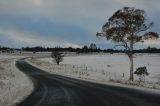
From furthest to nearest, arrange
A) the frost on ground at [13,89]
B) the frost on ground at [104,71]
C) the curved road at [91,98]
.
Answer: the frost on ground at [104,71], the frost on ground at [13,89], the curved road at [91,98]

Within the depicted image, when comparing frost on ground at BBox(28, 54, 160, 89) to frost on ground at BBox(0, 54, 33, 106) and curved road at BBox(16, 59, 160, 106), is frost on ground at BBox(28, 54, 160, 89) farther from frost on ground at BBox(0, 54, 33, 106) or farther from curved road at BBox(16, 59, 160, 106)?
frost on ground at BBox(0, 54, 33, 106)

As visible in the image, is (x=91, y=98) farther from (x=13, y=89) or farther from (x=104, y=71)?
(x=104, y=71)

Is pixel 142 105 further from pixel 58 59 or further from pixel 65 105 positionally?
pixel 58 59

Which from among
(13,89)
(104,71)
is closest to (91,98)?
(13,89)

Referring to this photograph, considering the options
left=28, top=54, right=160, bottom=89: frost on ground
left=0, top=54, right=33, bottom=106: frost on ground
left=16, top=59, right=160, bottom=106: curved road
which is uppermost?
left=16, top=59, right=160, bottom=106: curved road

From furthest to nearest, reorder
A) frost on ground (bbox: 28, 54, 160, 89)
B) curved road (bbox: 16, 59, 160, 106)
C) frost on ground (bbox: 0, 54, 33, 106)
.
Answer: frost on ground (bbox: 28, 54, 160, 89)
frost on ground (bbox: 0, 54, 33, 106)
curved road (bbox: 16, 59, 160, 106)

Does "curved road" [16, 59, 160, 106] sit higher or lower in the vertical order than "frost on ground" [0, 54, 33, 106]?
higher

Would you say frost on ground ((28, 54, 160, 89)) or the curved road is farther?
frost on ground ((28, 54, 160, 89))

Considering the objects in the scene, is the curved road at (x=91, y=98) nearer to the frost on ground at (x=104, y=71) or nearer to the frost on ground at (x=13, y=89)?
the frost on ground at (x=13, y=89)

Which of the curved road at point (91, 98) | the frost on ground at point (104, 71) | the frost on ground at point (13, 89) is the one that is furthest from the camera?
the frost on ground at point (104, 71)

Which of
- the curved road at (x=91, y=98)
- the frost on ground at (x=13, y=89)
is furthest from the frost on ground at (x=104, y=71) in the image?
the frost on ground at (x=13, y=89)

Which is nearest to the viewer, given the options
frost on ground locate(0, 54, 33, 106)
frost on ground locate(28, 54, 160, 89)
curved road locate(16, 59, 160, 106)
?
curved road locate(16, 59, 160, 106)

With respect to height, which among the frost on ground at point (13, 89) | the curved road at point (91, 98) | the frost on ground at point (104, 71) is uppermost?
the curved road at point (91, 98)

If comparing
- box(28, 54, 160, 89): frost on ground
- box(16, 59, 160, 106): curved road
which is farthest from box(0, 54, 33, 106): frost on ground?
box(28, 54, 160, 89): frost on ground
